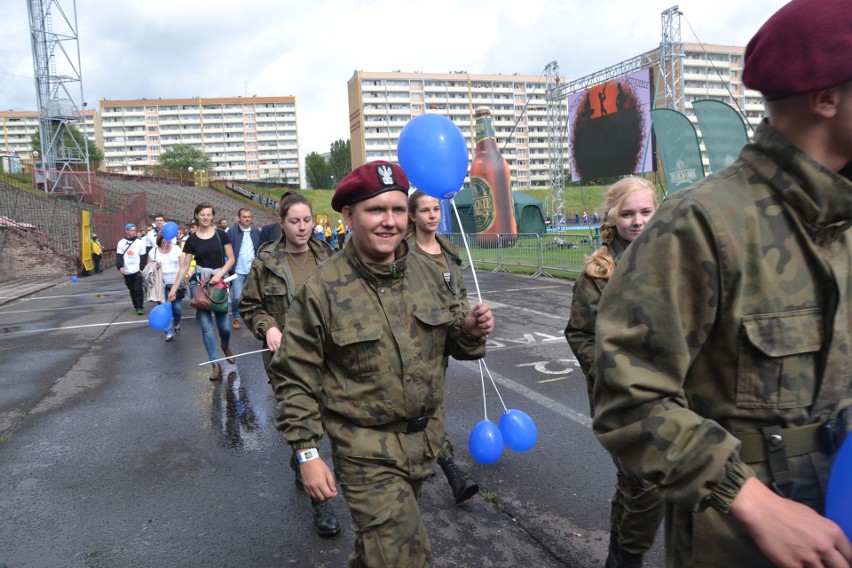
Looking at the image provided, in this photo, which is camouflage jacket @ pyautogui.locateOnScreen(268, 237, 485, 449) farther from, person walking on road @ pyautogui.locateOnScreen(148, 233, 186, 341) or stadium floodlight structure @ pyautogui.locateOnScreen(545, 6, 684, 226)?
stadium floodlight structure @ pyautogui.locateOnScreen(545, 6, 684, 226)

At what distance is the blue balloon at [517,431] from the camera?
3980mm

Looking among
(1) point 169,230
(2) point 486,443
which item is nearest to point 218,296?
(1) point 169,230

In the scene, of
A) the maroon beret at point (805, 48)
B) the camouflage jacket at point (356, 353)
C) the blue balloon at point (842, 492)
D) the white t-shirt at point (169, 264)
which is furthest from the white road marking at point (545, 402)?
the white t-shirt at point (169, 264)

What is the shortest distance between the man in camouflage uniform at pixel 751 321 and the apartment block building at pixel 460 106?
11322cm

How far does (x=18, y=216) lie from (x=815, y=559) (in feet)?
99.2

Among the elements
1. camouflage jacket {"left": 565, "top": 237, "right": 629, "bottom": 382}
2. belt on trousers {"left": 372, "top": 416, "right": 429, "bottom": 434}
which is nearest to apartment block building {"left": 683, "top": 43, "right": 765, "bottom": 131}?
camouflage jacket {"left": 565, "top": 237, "right": 629, "bottom": 382}

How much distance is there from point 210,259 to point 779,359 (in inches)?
265

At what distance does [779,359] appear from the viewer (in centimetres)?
121

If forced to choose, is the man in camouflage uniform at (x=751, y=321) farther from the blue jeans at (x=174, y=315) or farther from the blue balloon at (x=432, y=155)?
the blue jeans at (x=174, y=315)

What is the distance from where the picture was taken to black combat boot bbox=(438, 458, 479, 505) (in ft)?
11.8

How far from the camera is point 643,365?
1.18m

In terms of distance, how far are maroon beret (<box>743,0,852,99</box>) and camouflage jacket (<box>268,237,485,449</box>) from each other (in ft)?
5.10

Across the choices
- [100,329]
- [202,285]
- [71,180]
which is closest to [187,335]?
[100,329]

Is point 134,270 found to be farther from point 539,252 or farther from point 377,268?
point 377,268
